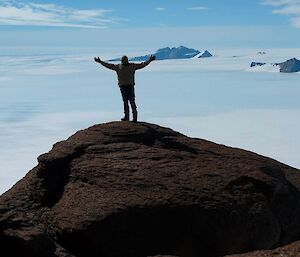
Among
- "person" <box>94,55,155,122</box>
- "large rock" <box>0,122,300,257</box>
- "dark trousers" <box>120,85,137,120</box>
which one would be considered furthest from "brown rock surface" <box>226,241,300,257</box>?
"person" <box>94,55,155,122</box>

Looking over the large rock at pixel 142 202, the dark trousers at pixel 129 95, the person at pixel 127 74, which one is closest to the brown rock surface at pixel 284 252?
the large rock at pixel 142 202

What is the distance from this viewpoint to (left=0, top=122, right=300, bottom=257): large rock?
14.5m

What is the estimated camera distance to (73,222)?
48.5 feet

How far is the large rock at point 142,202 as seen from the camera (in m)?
14.5

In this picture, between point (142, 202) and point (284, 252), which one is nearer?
point (284, 252)

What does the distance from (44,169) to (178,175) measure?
489cm

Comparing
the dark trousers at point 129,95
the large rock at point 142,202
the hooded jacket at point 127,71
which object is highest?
the hooded jacket at point 127,71

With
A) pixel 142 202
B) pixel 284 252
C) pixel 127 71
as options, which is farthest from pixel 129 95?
pixel 284 252

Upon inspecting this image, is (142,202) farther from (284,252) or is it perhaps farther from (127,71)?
(127,71)

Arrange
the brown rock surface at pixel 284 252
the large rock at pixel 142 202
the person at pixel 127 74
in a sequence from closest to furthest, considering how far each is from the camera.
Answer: the brown rock surface at pixel 284 252
the large rock at pixel 142 202
the person at pixel 127 74

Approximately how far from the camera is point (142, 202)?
1508 centimetres

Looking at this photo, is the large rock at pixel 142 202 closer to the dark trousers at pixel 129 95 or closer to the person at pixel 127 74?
the dark trousers at pixel 129 95

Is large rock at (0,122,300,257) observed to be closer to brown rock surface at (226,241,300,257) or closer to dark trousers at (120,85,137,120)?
dark trousers at (120,85,137,120)

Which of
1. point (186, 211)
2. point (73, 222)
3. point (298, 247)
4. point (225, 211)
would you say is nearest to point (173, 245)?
point (186, 211)
